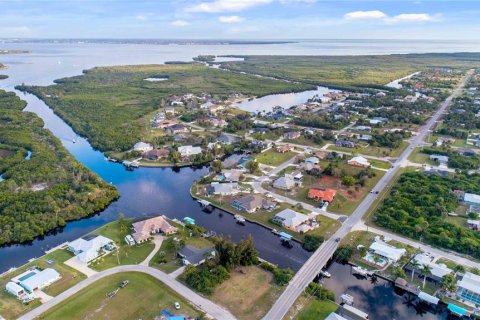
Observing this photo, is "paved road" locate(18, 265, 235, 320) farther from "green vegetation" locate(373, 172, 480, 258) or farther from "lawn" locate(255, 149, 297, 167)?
"lawn" locate(255, 149, 297, 167)

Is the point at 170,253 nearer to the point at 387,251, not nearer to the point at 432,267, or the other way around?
the point at 387,251

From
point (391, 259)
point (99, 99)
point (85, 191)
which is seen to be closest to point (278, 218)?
point (391, 259)

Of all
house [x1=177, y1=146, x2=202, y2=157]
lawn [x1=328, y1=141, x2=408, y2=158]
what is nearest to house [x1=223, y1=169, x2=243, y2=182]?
house [x1=177, y1=146, x2=202, y2=157]

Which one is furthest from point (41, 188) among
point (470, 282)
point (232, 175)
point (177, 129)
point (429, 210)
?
point (470, 282)

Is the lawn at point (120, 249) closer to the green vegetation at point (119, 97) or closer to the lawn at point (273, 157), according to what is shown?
the lawn at point (273, 157)

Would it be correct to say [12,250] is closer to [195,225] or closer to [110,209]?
[110,209]

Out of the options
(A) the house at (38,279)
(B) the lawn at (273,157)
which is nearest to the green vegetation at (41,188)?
(A) the house at (38,279)
